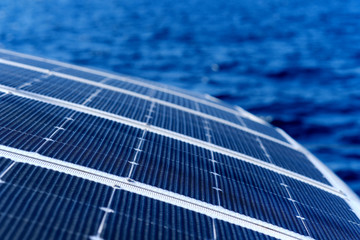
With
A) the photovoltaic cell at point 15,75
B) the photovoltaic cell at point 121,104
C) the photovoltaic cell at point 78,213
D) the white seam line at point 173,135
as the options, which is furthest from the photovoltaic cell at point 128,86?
the photovoltaic cell at point 78,213

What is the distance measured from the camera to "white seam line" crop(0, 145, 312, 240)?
10039mm

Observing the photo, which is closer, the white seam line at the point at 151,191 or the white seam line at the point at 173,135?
the white seam line at the point at 151,191

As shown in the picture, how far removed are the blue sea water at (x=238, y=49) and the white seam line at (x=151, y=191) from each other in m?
14.2

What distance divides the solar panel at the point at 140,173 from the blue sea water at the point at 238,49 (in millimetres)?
10563

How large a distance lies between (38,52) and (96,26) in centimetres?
1454

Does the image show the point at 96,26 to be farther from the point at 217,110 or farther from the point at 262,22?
the point at 217,110

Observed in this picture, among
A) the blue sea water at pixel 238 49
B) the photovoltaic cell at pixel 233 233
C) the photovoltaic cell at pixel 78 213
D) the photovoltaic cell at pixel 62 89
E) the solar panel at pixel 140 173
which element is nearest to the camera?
the photovoltaic cell at pixel 78 213

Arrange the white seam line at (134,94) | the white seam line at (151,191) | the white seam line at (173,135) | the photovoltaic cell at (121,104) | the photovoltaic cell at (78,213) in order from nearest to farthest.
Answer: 1. the photovoltaic cell at (78,213)
2. the white seam line at (151,191)
3. the white seam line at (173,135)
4. the photovoltaic cell at (121,104)
5. the white seam line at (134,94)

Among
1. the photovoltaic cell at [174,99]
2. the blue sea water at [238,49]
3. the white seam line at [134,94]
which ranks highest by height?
the blue sea water at [238,49]

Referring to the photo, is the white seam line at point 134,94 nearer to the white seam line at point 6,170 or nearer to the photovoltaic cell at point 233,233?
the photovoltaic cell at point 233,233

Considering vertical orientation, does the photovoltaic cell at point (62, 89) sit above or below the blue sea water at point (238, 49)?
below

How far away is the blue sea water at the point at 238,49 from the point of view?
30781mm

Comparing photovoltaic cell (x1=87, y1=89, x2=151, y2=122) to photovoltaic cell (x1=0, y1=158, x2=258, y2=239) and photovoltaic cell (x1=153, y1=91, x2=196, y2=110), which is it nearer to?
photovoltaic cell (x1=153, y1=91, x2=196, y2=110)

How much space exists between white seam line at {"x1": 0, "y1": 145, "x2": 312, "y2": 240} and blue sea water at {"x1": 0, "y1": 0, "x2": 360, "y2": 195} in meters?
14.2
